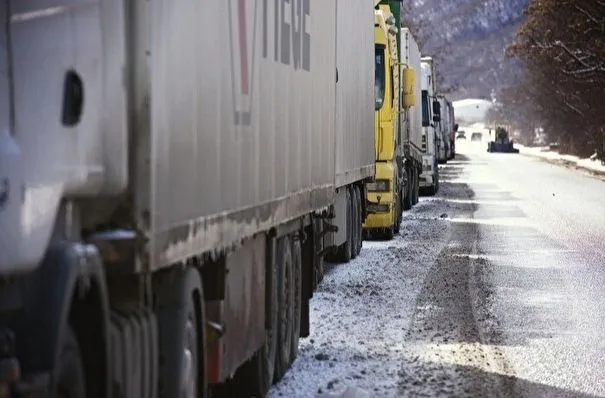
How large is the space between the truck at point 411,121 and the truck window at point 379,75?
2748 millimetres

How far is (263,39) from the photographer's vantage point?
9148mm

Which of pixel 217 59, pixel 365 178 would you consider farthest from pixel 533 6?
pixel 217 59

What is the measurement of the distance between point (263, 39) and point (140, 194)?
350cm

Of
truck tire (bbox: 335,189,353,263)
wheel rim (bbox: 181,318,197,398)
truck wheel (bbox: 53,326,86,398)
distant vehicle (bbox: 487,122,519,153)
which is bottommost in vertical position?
distant vehicle (bbox: 487,122,519,153)

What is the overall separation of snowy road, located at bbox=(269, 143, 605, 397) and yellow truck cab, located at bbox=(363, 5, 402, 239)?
49 centimetres

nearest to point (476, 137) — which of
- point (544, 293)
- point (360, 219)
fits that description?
point (360, 219)

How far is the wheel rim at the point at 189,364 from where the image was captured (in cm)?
688

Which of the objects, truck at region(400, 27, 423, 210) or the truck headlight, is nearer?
the truck headlight

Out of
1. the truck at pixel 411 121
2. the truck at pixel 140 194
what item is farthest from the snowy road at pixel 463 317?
the truck at pixel 411 121

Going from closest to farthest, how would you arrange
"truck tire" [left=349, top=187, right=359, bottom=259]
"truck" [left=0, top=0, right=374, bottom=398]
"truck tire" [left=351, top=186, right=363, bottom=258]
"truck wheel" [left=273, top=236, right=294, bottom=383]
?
"truck" [left=0, top=0, right=374, bottom=398] → "truck wheel" [left=273, top=236, right=294, bottom=383] → "truck tire" [left=349, top=187, right=359, bottom=259] → "truck tire" [left=351, top=186, right=363, bottom=258]

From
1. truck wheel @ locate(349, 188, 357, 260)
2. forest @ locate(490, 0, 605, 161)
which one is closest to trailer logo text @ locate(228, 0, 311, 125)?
truck wheel @ locate(349, 188, 357, 260)

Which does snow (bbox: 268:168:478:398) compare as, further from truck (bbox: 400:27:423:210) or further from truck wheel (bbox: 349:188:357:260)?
truck (bbox: 400:27:423:210)

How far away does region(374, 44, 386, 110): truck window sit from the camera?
78.3ft

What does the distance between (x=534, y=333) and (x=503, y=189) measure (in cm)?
3326
